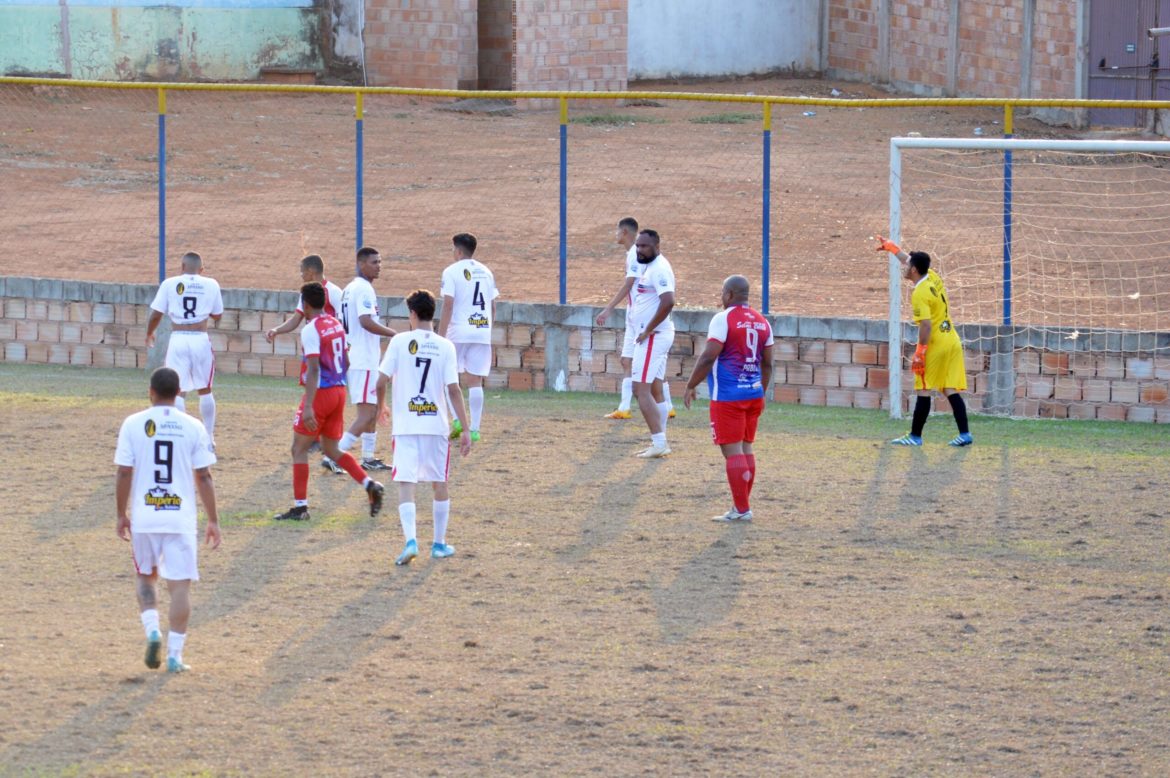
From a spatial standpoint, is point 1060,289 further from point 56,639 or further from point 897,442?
point 56,639

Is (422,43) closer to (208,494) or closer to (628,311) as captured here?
(628,311)

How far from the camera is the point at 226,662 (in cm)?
863

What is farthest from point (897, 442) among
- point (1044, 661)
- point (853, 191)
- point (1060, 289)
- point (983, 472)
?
point (853, 191)

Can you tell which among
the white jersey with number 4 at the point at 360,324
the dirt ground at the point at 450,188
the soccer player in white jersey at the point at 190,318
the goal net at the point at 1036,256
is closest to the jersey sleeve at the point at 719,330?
the white jersey with number 4 at the point at 360,324

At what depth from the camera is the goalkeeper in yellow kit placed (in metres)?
13.7

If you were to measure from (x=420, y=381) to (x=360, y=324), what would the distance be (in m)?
2.89

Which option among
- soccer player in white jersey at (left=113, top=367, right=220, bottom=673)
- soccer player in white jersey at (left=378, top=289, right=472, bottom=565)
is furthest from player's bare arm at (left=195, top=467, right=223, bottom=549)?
soccer player in white jersey at (left=378, top=289, right=472, bottom=565)

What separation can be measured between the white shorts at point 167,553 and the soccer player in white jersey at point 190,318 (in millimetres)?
5306

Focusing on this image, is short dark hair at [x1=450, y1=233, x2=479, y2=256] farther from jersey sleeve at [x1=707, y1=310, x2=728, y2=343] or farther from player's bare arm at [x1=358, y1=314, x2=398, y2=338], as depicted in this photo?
jersey sleeve at [x1=707, y1=310, x2=728, y2=343]

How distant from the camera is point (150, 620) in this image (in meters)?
8.30

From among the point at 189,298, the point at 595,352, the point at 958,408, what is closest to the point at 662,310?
the point at 958,408

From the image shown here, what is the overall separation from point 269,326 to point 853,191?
937 centimetres

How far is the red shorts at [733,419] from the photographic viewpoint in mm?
11492

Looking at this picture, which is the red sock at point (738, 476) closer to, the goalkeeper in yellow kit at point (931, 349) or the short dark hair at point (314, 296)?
the goalkeeper in yellow kit at point (931, 349)
